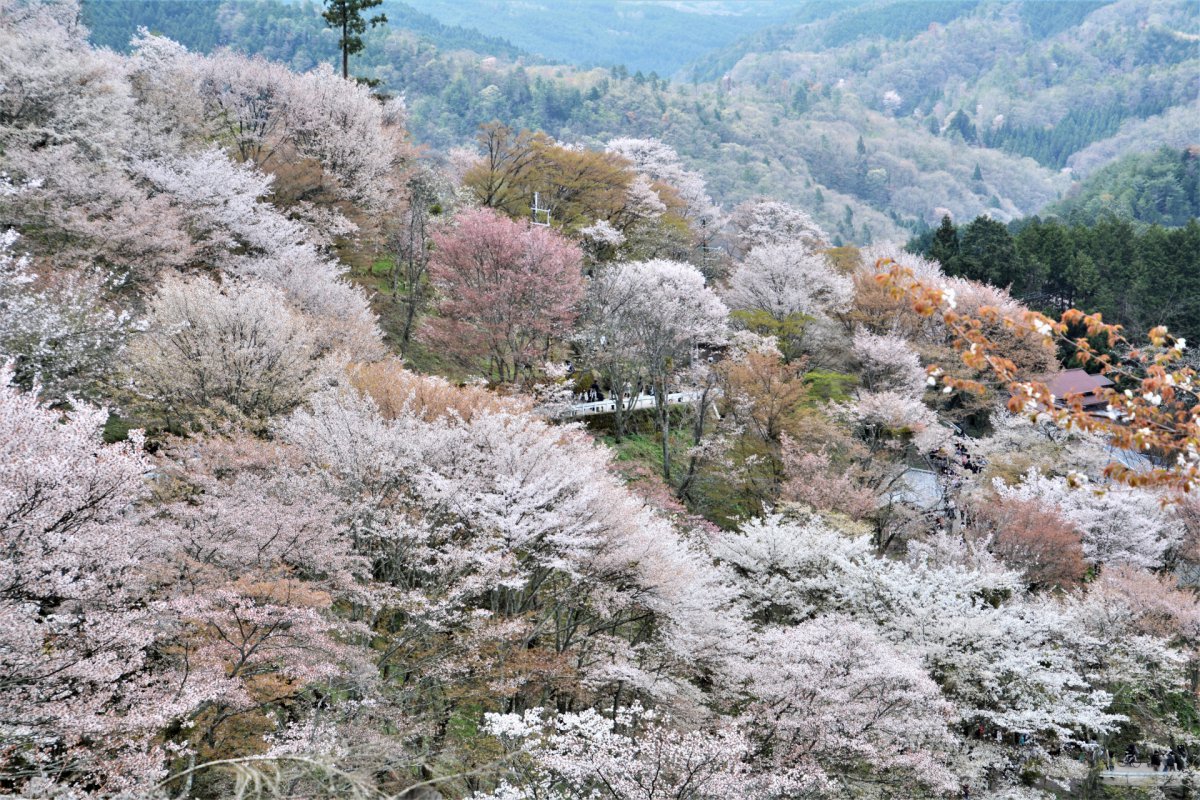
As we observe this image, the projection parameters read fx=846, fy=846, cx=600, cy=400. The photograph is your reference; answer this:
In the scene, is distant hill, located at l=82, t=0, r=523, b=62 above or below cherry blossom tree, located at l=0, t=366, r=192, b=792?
above

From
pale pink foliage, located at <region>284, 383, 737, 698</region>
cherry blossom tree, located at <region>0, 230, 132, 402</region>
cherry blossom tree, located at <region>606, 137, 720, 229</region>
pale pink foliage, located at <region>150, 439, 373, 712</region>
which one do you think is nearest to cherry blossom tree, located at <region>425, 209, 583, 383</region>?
pale pink foliage, located at <region>284, 383, 737, 698</region>

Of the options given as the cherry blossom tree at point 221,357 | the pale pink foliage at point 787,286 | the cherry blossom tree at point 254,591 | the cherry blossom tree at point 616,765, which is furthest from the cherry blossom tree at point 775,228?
the cherry blossom tree at point 616,765

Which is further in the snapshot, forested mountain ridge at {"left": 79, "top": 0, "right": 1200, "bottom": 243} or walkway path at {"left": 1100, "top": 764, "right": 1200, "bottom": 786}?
forested mountain ridge at {"left": 79, "top": 0, "right": 1200, "bottom": 243}

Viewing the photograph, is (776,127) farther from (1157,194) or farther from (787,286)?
(787,286)

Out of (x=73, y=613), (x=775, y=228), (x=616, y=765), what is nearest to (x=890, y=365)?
(x=775, y=228)

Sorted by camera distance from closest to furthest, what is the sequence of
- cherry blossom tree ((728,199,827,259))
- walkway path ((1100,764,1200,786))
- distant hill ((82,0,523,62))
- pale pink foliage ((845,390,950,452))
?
walkway path ((1100,764,1200,786)) < pale pink foliage ((845,390,950,452)) < cherry blossom tree ((728,199,827,259)) < distant hill ((82,0,523,62))

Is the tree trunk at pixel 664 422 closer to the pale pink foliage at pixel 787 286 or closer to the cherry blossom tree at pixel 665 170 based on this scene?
the pale pink foliage at pixel 787 286

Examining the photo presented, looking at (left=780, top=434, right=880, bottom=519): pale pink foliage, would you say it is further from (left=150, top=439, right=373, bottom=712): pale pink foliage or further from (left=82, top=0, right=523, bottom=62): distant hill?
(left=82, top=0, right=523, bottom=62): distant hill
